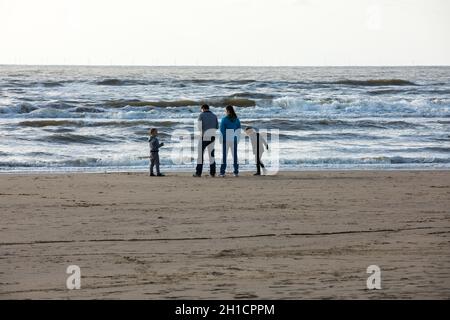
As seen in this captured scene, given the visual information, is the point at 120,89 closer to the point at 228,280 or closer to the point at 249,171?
the point at 249,171

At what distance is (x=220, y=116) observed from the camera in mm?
33812

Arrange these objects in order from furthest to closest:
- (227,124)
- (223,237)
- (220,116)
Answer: (220,116) < (227,124) < (223,237)

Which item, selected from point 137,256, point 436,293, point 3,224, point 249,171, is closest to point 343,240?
point 137,256

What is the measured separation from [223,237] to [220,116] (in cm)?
2400

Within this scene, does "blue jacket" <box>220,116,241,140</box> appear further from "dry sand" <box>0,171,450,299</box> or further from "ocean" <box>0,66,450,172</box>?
"ocean" <box>0,66,450,172</box>

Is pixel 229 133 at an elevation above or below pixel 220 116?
below

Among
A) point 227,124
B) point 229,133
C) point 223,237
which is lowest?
point 223,237

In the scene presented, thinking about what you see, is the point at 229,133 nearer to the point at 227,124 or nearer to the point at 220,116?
the point at 227,124

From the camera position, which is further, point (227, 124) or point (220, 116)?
point (220, 116)

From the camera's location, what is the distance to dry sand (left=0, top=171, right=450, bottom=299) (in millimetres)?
7219

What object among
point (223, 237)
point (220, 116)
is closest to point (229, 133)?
point (223, 237)

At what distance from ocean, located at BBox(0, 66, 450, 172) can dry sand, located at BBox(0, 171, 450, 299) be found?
4.37 metres

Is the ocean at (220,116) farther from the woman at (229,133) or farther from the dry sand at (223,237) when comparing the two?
the dry sand at (223,237)
